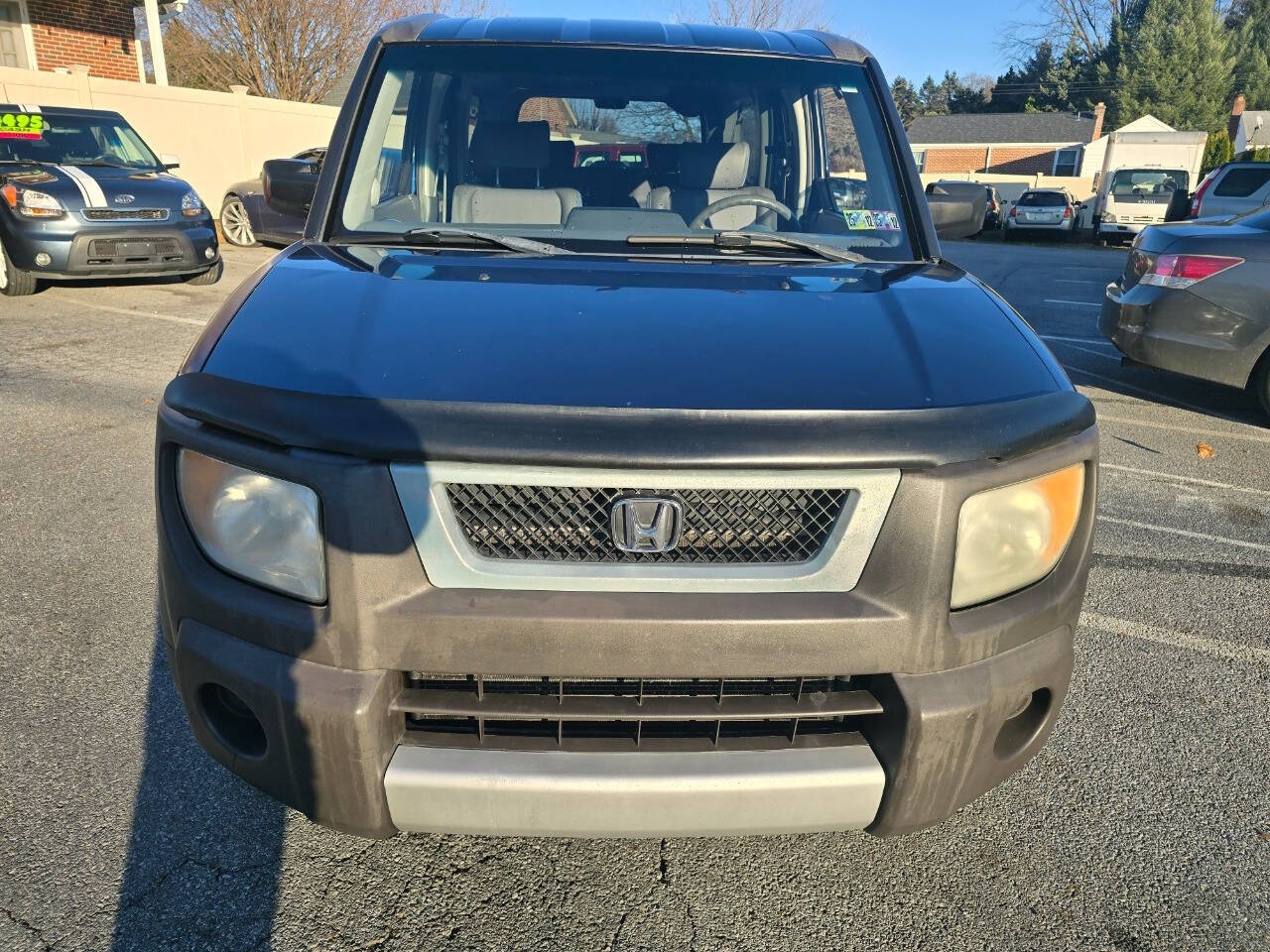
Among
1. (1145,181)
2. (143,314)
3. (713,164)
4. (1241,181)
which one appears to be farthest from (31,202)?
(1145,181)

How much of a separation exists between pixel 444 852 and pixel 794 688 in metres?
1.02

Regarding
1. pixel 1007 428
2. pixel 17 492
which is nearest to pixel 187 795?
pixel 1007 428

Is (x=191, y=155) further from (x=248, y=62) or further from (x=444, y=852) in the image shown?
(x=444, y=852)

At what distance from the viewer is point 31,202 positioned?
8.75 metres

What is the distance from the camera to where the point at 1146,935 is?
2.09 meters

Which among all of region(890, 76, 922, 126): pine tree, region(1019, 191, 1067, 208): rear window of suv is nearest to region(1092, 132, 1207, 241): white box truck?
region(1019, 191, 1067, 208): rear window of suv

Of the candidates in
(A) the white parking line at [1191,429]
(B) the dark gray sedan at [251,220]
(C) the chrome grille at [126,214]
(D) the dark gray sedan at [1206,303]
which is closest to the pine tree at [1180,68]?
(B) the dark gray sedan at [251,220]

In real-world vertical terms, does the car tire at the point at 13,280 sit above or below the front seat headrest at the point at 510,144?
below

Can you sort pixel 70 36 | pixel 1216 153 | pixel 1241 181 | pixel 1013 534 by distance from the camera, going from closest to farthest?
pixel 1013 534, pixel 1241 181, pixel 70 36, pixel 1216 153

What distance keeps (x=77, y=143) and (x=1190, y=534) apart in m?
10.3

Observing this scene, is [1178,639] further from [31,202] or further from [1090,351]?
[31,202]

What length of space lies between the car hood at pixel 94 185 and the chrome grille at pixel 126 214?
36mm

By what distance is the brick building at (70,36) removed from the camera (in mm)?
16672

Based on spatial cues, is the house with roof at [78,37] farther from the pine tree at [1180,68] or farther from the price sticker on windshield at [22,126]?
the pine tree at [1180,68]
